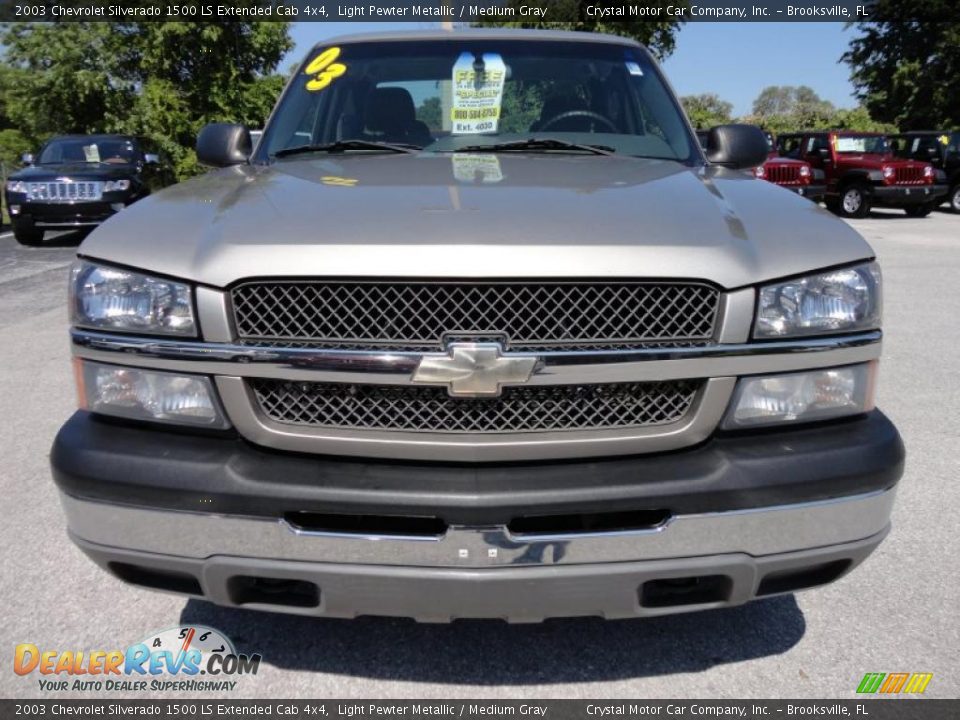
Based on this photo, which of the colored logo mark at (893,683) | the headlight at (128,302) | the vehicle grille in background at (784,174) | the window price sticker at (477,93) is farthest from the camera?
the vehicle grille in background at (784,174)

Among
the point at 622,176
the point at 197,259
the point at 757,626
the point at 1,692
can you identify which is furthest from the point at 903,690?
the point at 1,692

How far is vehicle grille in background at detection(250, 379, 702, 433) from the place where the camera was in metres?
2.04

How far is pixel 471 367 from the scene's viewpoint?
199 cm

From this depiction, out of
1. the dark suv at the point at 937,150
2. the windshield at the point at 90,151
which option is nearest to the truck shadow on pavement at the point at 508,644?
the windshield at the point at 90,151

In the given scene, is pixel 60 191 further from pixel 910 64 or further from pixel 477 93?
pixel 910 64

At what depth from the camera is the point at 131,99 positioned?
29.1 m

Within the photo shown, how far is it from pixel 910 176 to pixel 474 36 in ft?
59.3

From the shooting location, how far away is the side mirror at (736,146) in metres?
3.37

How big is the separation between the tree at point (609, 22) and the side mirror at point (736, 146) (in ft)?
59.7

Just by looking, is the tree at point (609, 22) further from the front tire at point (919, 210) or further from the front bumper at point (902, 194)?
the front tire at point (919, 210)

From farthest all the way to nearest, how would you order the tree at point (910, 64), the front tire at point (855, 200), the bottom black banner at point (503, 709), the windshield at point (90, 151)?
1. the tree at point (910, 64)
2. the front tire at point (855, 200)
3. the windshield at point (90, 151)
4. the bottom black banner at point (503, 709)

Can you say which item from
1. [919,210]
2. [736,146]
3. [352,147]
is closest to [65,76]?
[919,210]

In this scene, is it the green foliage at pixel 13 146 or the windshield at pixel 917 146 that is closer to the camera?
the windshield at pixel 917 146

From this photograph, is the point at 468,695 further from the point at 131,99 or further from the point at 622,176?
the point at 131,99
